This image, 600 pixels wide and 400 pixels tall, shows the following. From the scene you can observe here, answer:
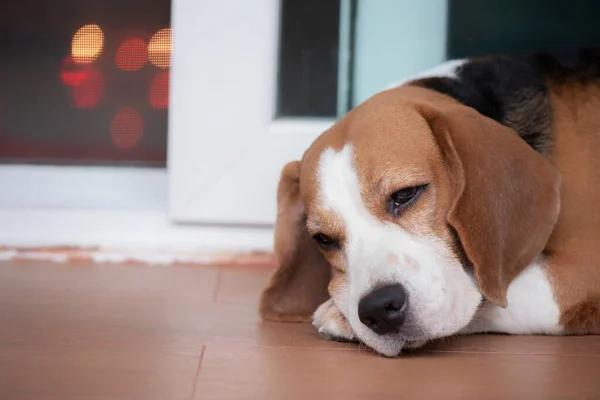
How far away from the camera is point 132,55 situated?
3.87m

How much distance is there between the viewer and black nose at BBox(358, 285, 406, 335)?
1.71 m

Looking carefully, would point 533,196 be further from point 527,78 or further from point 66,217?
point 66,217

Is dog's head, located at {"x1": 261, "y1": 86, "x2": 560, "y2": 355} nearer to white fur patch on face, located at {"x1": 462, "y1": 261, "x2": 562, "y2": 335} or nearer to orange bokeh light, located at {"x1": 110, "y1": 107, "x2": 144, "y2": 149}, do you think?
white fur patch on face, located at {"x1": 462, "y1": 261, "x2": 562, "y2": 335}

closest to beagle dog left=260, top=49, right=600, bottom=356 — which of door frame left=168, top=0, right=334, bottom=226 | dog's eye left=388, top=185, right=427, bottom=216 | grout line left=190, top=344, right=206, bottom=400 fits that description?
dog's eye left=388, top=185, right=427, bottom=216

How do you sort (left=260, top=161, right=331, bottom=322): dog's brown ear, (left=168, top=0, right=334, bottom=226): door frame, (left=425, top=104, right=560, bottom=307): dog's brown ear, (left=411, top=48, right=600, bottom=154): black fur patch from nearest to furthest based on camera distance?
(left=425, top=104, right=560, bottom=307): dog's brown ear < (left=411, top=48, right=600, bottom=154): black fur patch < (left=260, top=161, right=331, bottom=322): dog's brown ear < (left=168, top=0, right=334, bottom=226): door frame

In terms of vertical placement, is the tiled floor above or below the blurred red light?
below

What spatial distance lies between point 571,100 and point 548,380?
869 mm

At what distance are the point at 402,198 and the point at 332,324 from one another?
0.36 m

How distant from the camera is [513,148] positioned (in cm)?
193

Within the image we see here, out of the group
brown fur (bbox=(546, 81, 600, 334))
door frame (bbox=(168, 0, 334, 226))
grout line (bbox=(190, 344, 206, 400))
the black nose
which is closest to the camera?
grout line (bbox=(190, 344, 206, 400))

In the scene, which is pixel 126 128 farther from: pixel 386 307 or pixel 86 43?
pixel 386 307

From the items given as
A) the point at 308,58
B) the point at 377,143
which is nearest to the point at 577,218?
the point at 377,143

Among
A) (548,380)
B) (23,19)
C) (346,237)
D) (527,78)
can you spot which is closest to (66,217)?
(23,19)

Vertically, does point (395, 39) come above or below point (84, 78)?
A: above
